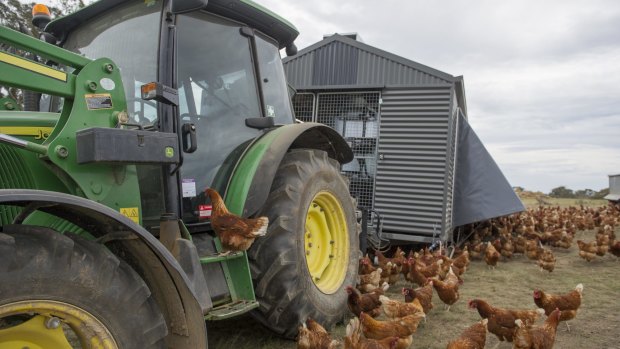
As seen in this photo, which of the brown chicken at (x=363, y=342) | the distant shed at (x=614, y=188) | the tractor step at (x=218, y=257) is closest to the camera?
the tractor step at (x=218, y=257)

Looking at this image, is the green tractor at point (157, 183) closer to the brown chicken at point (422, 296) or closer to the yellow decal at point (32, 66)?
the yellow decal at point (32, 66)

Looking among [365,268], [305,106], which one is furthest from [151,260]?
[305,106]

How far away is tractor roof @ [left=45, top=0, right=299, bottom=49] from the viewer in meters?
2.93

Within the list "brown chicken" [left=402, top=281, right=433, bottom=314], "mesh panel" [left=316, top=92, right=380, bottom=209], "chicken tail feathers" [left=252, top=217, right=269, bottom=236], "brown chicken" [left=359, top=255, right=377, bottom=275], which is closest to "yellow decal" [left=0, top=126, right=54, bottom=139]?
"chicken tail feathers" [left=252, top=217, right=269, bottom=236]

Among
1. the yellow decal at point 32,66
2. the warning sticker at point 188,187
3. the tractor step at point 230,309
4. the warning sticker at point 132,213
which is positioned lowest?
the tractor step at point 230,309

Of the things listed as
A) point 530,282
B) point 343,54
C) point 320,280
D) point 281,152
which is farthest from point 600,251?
point 281,152

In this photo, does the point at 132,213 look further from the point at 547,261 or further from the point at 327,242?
the point at 547,261

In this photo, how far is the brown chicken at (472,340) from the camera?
3.30 meters

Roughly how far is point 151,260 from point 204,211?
901 mm

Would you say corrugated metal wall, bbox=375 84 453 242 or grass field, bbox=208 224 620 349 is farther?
corrugated metal wall, bbox=375 84 453 242

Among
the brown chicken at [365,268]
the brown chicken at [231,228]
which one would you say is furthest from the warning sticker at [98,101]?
the brown chicken at [365,268]

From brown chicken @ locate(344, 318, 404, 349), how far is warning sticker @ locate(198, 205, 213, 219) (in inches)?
50.3

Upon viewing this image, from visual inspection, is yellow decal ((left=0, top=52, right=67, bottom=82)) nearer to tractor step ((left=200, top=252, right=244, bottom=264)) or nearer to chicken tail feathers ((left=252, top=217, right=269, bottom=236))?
tractor step ((left=200, top=252, right=244, bottom=264))

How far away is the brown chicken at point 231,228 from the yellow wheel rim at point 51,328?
3.51 ft
